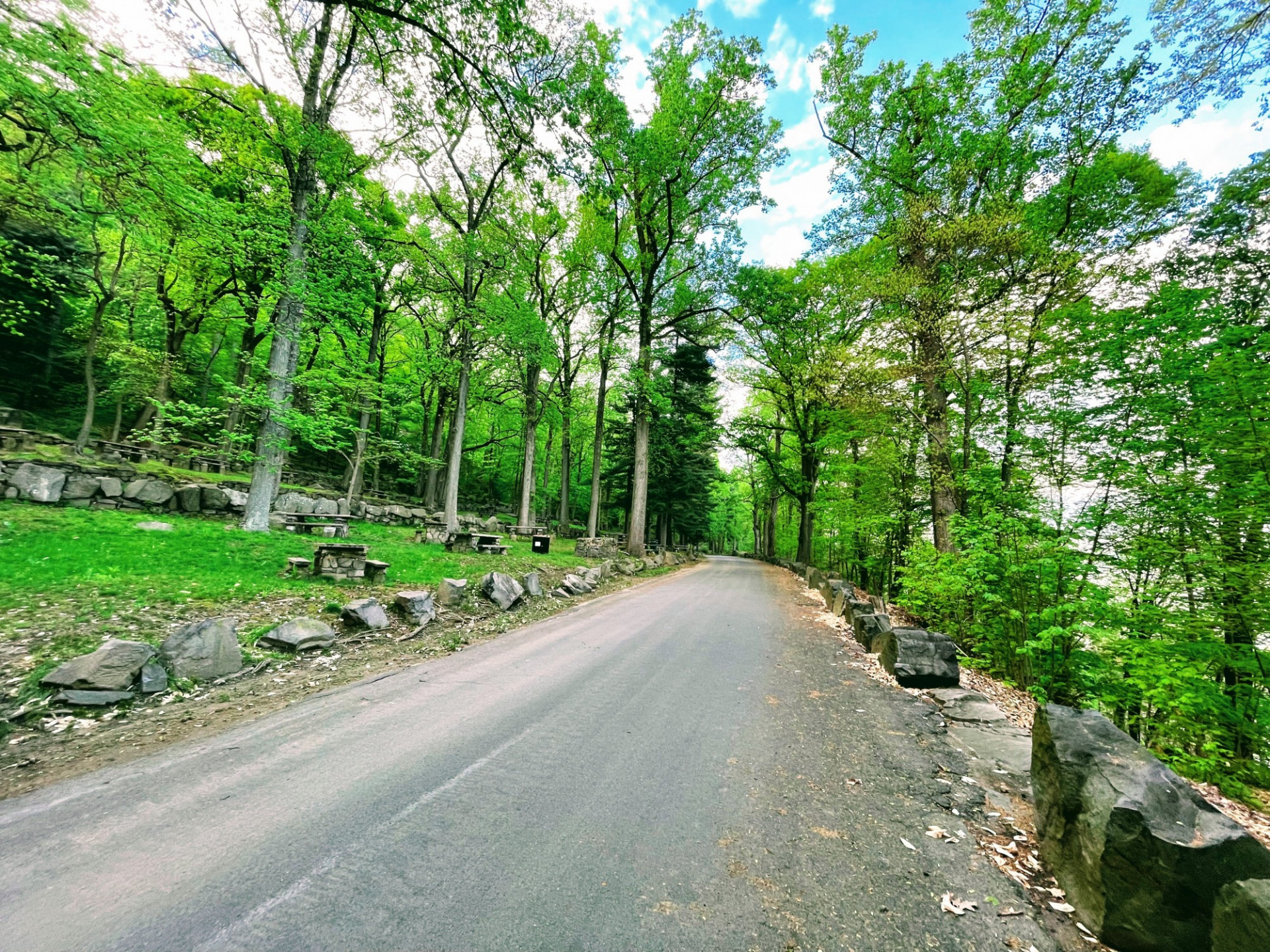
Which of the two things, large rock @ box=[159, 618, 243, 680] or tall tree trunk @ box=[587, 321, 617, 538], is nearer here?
large rock @ box=[159, 618, 243, 680]

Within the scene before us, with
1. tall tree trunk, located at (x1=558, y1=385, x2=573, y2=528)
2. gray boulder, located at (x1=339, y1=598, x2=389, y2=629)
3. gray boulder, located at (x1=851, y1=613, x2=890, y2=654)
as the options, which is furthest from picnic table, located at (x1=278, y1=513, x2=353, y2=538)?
gray boulder, located at (x1=851, y1=613, x2=890, y2=654)

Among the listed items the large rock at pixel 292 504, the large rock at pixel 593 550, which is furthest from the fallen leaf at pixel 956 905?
the large rock at pixel 292 504

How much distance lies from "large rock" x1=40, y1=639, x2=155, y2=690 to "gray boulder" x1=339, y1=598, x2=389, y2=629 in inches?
76.1

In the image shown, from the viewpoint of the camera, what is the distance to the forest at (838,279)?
457cm

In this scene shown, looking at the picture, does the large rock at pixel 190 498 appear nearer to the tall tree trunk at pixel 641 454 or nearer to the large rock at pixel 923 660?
the tall tree trunk at pixel 641 454

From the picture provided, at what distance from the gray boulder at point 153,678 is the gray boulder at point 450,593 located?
3428mm

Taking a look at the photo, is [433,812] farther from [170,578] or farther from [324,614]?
[170,578]

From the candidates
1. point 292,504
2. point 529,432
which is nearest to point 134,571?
point 292,504

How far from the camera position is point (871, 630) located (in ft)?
21.4

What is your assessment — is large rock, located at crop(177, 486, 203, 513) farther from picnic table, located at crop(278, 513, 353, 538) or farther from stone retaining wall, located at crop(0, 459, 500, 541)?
picnic table, located at crop(278, 513, 353, 538)

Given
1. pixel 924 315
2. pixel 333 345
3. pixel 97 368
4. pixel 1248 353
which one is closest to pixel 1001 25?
pixel 924 315

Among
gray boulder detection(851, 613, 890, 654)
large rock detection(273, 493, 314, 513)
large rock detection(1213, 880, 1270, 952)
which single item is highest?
large rock detection(273, 493, 314, 513)

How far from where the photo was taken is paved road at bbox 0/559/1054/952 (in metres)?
1.78

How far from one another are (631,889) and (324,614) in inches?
222
